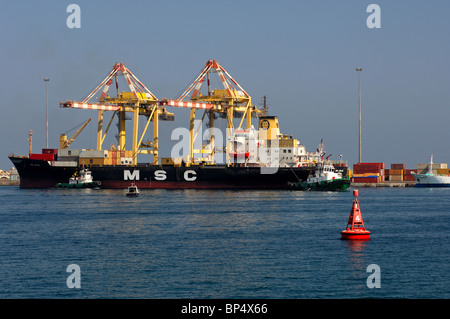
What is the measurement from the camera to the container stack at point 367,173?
130 metres

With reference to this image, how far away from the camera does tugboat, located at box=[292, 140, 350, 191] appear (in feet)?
267

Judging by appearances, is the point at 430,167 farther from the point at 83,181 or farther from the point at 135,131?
the point at 83,181

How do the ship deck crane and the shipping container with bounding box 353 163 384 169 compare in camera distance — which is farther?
the shipping container with bounding box 353 163 384 169

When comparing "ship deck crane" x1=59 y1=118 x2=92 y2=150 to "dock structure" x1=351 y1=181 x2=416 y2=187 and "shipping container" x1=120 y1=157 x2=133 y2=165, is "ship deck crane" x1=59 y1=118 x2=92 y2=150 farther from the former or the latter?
"dock structure" x1=351 y1=181 x2=416 y2=187

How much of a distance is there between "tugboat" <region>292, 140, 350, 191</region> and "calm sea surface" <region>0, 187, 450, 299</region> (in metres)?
32.0

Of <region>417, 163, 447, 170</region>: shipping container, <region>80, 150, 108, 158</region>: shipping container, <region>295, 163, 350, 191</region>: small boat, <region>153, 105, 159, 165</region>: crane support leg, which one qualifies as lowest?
<region>295, 163, 350, 191</region>: small boat

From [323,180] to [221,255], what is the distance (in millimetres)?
55523

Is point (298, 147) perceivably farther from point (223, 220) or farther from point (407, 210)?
point (223, 220)

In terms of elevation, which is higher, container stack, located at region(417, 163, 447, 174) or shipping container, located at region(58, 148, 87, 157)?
shipping container, located at region(58, 148, 87, 157)

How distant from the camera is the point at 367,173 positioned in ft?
→ 432

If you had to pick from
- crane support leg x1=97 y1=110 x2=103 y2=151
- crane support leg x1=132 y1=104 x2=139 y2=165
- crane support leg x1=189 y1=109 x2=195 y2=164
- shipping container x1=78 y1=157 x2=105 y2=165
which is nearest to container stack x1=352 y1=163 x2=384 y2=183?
crane support leg x1=189 y1=109 x2=195 y2=164

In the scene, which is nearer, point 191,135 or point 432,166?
point 191,135

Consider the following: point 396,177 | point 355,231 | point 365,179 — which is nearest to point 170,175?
point 365,179
